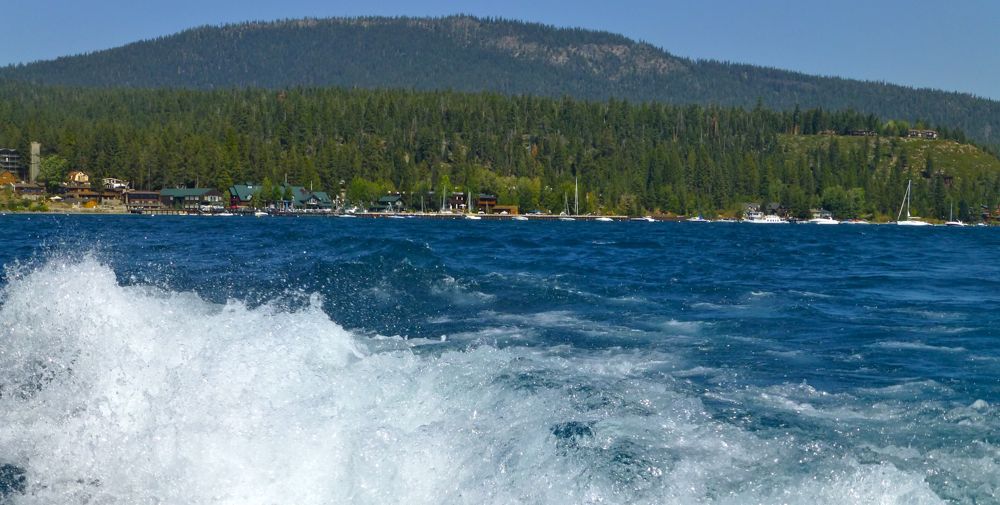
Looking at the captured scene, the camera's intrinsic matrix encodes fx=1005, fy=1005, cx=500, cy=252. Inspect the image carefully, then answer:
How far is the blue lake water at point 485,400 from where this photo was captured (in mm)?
8266

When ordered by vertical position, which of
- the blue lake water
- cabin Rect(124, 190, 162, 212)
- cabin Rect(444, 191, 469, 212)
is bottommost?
cabin Rect(124, 190, 162, 212)

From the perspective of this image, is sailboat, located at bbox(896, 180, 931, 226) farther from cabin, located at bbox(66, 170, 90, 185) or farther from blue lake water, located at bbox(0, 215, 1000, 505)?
blue lake water, located at bbox(0, 215, 1000, 505)

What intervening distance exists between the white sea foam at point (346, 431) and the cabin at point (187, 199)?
15086 centimetres

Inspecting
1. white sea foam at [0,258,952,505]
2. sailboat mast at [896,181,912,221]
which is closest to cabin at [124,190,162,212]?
sailboat mast at [896,181,912,221]

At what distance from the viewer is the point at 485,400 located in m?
10.7

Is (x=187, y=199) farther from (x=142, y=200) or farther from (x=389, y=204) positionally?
(x=389, y=204)

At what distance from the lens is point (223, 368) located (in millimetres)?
10219

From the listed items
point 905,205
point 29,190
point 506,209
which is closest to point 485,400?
point 29,190

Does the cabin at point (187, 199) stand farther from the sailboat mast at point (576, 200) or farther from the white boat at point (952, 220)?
the white boat at point (952, 220)

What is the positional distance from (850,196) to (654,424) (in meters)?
193

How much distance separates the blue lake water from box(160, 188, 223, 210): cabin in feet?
474

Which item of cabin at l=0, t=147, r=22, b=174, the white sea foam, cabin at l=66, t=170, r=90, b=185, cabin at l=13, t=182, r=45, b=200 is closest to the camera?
the white sea foam

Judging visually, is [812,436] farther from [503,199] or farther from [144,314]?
[503,199]

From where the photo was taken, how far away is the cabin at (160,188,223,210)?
15825 centimetres
